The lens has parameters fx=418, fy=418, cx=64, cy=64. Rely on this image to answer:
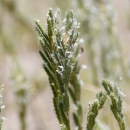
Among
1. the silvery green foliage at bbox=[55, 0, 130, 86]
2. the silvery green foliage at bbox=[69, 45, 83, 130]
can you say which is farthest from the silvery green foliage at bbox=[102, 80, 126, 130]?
the silvery green foliage at bbox=[55, 0, 130, 86]

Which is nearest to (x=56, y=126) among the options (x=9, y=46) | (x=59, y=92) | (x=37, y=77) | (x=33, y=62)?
(x=37, y=77)

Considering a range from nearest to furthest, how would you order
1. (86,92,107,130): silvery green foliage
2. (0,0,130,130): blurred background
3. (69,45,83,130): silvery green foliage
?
(86,92,107,130): silvery green foliage, (69,45,83,130): silvery green foliage, (0,0,130,130): blurred background

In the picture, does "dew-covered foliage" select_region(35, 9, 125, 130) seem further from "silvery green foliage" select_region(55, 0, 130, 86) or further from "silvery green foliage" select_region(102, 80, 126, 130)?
"silvery green foliage" select_region(55, 0, 130, 86)

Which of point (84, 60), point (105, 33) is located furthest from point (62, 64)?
point (84, 60)

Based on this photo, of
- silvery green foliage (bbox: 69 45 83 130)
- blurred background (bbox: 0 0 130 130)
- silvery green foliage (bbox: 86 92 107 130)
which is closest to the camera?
silvery green foliage (bbox: 86 92 107 130)

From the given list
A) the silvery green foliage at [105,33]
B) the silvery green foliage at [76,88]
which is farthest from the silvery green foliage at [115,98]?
the silvery green foliage at [105,33]

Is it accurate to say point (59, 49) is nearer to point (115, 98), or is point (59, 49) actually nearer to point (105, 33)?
point (115, 98)

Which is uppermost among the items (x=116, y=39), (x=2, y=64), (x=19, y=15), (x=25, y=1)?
(x=25, y=1)

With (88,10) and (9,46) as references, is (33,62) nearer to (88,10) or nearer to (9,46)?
(9,46)
